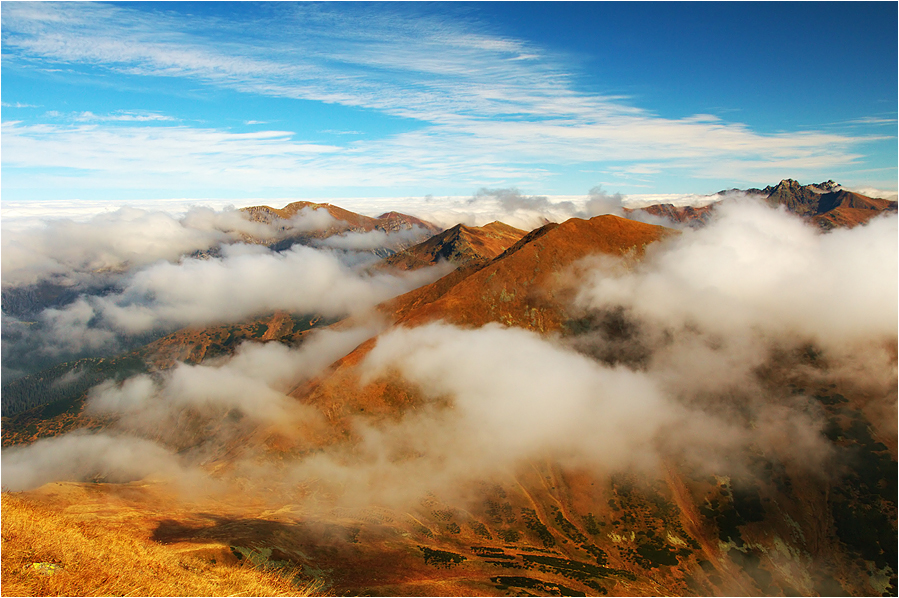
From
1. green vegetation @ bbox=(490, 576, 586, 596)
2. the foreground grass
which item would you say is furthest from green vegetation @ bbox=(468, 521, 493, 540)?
the foreground grass

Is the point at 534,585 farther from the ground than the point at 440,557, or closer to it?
farther from the ground

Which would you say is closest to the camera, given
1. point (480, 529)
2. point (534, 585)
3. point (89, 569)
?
point (89, 569)

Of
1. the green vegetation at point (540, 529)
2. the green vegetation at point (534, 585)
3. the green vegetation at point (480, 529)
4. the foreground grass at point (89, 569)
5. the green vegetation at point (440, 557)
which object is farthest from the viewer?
the green vegetation at point (480, 529)

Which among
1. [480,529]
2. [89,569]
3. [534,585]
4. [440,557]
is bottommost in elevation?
[480,529]

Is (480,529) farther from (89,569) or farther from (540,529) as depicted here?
(89,569)

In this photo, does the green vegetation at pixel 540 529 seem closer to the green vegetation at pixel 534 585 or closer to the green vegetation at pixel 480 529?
the green vegetation at pixel 480 529

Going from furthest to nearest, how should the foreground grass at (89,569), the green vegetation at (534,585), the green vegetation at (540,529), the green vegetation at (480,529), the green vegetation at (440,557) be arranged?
the green vegetation at (480,529) → the green vegetation at (540,529) → the green vegetation at (440,557) → the green vegetation at (534,585) → the foreground grass at (89,569)

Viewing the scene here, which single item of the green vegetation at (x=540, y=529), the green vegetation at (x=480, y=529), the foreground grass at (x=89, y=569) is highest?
the foreground grass at (x=89, y=569)

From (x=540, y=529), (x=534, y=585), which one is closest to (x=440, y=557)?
(x=534, y=585)

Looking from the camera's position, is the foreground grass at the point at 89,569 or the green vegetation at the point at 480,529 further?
the green vegetation at the point at 480,529

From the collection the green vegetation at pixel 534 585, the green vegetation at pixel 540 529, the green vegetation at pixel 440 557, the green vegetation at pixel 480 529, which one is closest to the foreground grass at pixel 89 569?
the green vegetation at pixel 534 585
